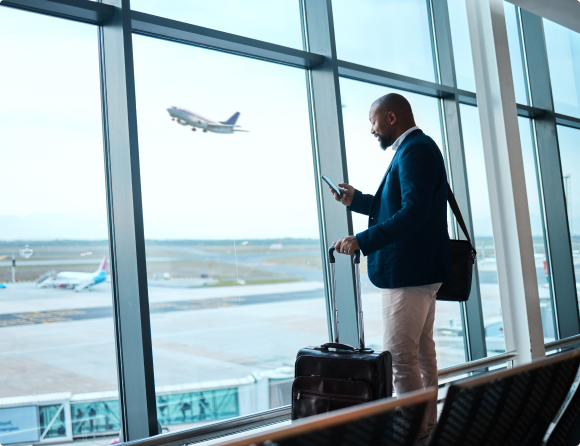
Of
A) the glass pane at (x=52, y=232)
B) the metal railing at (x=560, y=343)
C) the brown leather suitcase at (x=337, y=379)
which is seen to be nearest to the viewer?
the brown leather suitcase at (x=337, y=379)

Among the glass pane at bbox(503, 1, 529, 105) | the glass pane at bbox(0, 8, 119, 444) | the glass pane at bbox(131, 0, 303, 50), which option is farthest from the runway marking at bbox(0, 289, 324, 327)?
the glass pane at bbox(503, 1, 529, 105)

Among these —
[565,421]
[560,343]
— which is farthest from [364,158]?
[565,421]

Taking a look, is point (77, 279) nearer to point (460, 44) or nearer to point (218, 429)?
point (218, 429)

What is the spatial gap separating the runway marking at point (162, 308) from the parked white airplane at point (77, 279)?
0.38 feet

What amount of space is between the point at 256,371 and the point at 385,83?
224 centimetres

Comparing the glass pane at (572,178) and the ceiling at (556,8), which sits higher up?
the ceiling at (556,8)

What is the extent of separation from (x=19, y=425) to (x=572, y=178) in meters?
5.69

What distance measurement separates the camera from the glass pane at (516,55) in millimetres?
5156

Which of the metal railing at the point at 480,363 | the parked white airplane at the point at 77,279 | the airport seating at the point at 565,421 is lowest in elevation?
the metal railing at the point at 480,363

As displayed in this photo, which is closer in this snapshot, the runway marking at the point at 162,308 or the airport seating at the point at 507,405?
the airport seating at the point at 507,405

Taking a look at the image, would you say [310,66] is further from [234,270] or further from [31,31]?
[31,31]

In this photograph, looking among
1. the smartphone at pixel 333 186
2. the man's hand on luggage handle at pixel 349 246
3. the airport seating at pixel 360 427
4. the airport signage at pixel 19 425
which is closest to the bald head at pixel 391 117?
the smartphone at pixel 333 186

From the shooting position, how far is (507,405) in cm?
98

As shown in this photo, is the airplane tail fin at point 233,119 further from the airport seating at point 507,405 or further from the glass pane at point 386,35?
the airport seating at point 507,405
